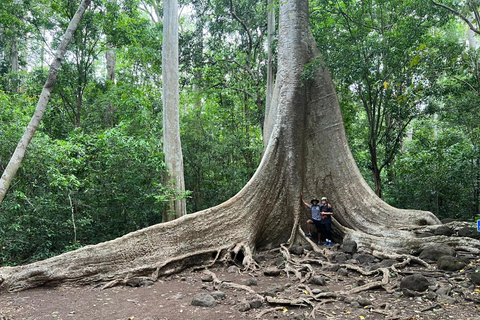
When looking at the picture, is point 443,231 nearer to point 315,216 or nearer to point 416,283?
point 416,283

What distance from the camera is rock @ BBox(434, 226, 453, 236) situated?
5.67m

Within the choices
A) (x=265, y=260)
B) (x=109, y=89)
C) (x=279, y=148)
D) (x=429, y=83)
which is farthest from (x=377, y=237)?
(x=109, y=89)

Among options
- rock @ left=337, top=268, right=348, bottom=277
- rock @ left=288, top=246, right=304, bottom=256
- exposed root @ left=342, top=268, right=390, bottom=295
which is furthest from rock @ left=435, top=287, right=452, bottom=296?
rock @ left=288, top=246, right=304, bottom=256

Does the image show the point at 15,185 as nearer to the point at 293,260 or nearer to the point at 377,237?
the point at 293,260

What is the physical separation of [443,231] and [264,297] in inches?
139

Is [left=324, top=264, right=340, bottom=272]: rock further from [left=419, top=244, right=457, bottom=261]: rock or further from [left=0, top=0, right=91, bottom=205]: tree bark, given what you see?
[left=0, top=0, right=91, bottom=205]: tree bark

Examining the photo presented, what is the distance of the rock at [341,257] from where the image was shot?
19.1ft

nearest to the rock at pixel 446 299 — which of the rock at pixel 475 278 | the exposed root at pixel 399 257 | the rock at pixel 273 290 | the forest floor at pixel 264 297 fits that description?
the forest floor at pixel 264 297

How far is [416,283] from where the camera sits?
4.21m

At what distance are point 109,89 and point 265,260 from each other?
8129 mm

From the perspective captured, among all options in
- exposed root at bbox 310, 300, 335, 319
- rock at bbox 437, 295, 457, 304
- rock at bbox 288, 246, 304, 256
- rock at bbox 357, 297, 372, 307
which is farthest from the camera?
rock at bbox 288, 246, 304, 256

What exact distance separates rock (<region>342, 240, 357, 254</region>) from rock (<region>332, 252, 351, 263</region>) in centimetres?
10

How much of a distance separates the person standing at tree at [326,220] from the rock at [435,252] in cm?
186

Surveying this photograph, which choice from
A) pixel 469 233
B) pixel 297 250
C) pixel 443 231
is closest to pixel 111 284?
pixel 297 250
